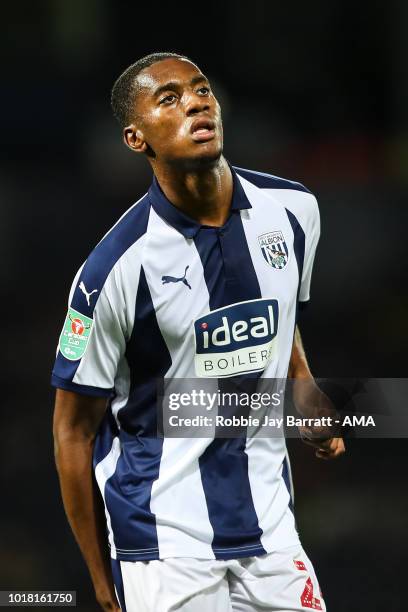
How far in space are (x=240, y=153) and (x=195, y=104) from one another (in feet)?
5.64

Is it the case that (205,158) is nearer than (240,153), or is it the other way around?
(205,158)

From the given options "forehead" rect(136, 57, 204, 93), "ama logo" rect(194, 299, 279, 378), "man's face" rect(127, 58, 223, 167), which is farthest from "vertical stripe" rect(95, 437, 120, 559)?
"forehead" rect(136, 57, 204, 93)

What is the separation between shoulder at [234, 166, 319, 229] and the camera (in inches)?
78.5

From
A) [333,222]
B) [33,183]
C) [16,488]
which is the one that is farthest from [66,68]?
[16,488]

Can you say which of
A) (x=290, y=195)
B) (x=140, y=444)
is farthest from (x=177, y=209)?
(x=140, y=444)

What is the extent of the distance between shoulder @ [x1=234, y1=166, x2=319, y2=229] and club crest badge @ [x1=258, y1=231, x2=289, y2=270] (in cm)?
7

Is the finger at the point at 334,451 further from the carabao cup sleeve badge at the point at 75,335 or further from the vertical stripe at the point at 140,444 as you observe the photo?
the carabao cup sleeve badge at the point at 75,335

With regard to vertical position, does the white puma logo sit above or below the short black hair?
below

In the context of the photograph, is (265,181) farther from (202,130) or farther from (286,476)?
(286,476)

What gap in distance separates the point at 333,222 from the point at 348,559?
46.3 inches

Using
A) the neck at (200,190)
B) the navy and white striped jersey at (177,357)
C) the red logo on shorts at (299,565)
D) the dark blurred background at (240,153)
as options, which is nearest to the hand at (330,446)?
the navy and white striped jersey at (177,357)

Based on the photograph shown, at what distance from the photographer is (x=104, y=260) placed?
1828 mm

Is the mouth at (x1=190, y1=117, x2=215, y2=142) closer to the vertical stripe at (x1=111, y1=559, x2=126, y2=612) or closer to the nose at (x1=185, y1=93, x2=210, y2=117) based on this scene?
the nose at (x1=185, y1=93, x2=210, y2=117)

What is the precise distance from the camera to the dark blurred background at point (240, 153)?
330 cm
